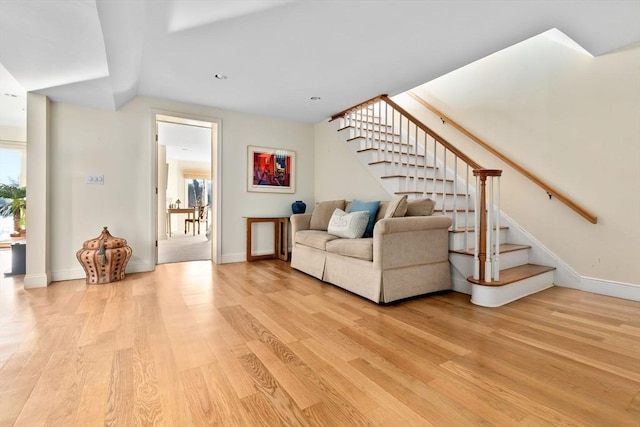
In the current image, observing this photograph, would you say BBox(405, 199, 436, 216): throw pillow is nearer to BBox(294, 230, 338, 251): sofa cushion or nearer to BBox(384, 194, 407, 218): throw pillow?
BBox(384, 194, 407, 218): throw pillow

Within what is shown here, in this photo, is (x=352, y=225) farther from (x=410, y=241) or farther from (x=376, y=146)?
(x=376, y=146)

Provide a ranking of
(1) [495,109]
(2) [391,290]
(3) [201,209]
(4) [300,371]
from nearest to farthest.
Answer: (4) [300,371], (2) [391,290], (1) [495,109], (3) [201,209]

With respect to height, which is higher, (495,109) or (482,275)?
(495,109)

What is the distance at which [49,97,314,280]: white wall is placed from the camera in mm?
3311

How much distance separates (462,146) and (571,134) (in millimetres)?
1162

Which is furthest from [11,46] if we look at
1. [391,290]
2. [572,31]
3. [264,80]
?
[572,31]

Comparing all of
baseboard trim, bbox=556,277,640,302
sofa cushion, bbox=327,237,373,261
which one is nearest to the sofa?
sofa cushion, bbox=327,237,373,261

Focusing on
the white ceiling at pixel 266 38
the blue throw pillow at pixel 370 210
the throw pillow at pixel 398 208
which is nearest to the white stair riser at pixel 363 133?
the white ceiling at pixel 266 38

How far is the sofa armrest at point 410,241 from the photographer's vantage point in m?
2.48

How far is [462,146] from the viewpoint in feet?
12.9

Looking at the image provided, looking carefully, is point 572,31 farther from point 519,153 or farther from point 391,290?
point 391,290

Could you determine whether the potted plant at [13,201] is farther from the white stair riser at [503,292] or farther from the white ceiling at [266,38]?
the white stair riser at [503,292]

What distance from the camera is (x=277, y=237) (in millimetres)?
4703

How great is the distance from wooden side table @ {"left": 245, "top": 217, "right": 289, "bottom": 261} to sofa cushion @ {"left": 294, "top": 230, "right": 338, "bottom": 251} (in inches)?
32.0
